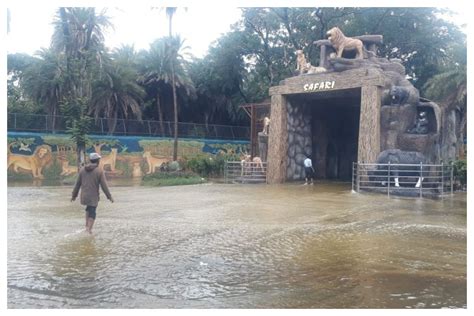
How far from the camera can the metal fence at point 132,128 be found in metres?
26.9

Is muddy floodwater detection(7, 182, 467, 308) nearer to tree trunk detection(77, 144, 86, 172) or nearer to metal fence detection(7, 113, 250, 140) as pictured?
tree trunk detection(77, 144, 86, 172)

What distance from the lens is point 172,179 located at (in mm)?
21203

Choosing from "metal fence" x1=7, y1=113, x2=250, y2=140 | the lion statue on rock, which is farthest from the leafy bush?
the lion statue on rock

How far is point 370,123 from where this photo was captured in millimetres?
16781

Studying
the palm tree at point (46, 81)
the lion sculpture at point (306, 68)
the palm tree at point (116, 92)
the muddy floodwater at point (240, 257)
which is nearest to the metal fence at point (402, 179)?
the muddy floodwater at point (240, 257)

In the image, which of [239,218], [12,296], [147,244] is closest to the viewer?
[12,296]

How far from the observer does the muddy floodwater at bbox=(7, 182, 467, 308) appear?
477cm

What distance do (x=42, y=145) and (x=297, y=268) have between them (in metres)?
23.5

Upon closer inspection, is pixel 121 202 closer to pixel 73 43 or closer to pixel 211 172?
pixel 211 172

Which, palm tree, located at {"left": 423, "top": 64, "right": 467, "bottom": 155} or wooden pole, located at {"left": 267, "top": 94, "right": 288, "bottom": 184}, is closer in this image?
wooden pole, located at {"left": 267, "top": 94, "right": 288, "bottom": 184}

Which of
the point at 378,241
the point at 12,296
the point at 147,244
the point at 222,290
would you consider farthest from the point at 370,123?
the point at 12,296

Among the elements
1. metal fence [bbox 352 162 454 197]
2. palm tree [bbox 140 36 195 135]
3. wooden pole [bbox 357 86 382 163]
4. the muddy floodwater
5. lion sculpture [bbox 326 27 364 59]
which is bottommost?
the muddy floodwater

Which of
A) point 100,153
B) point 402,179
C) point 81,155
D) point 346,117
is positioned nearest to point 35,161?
point 81,155

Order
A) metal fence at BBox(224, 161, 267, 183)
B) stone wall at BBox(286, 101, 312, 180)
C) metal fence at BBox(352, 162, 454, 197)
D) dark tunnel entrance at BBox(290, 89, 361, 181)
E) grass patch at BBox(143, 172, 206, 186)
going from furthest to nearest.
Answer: dark tunnel entrance at BBox(290, 89, 361, 181), metal fence at BBox(224, 161, 267, 183), stone wall at BBox(286, 101, 312, 180), grass patch at BBox(143, 172, 206, 186), metal fence at BBox(352, 162, 454, 197)
